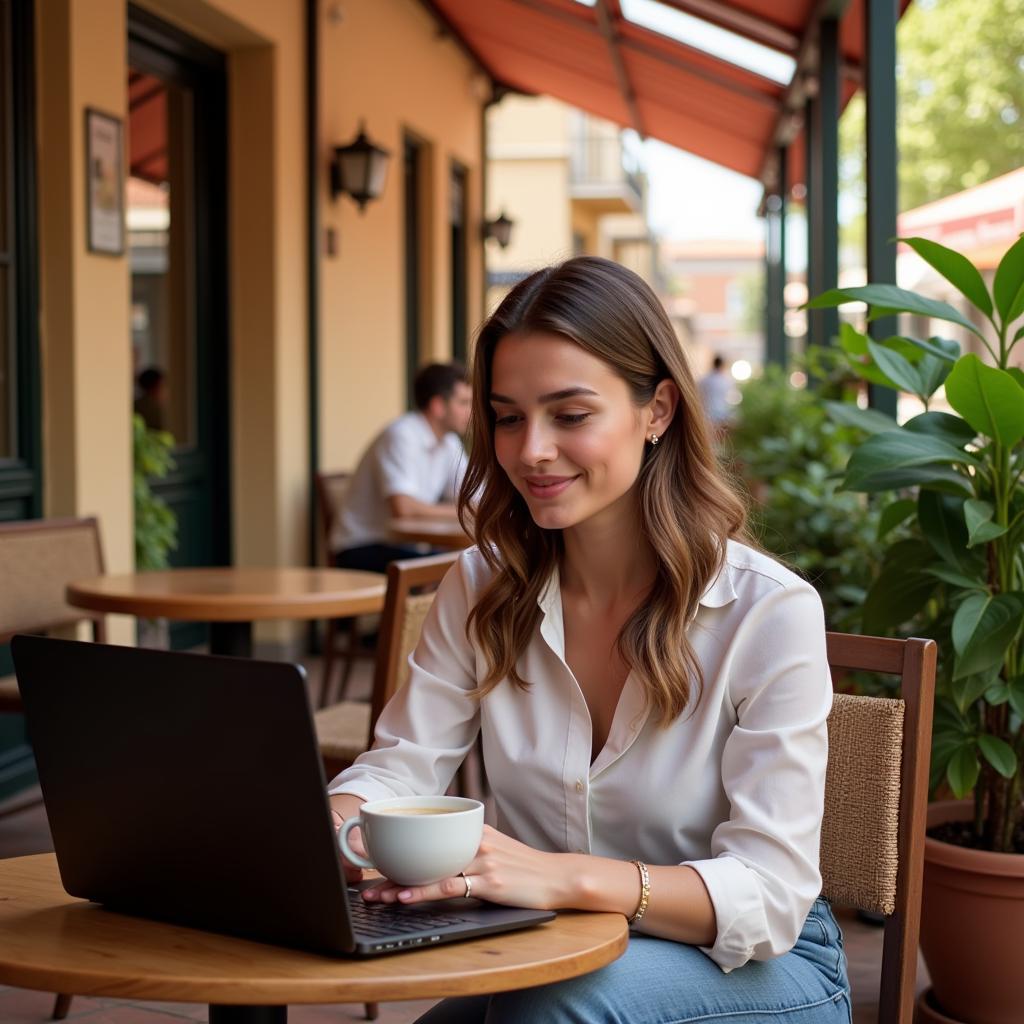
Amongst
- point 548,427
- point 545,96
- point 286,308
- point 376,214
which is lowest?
point 548,427

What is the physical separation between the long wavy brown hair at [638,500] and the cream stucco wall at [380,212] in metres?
5.30

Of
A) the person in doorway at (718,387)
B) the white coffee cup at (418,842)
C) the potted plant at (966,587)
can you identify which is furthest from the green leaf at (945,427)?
the person in doorway at (718,387)

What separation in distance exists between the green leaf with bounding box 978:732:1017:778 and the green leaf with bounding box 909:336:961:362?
68 centimetres

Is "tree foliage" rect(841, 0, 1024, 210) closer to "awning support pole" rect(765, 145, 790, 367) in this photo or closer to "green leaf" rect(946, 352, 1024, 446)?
"awning support pole" rect(765, 145, 790, 367)

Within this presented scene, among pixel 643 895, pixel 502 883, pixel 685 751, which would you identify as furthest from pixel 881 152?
pixel 502 883

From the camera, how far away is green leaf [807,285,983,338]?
8.09 ft

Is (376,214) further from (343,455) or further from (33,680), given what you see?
(33,680)

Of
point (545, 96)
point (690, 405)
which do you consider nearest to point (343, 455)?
point (545, 96)

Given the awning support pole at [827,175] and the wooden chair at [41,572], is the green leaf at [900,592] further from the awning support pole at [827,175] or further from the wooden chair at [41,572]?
the awning support pole at [827,175]

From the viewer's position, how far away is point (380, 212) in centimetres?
815

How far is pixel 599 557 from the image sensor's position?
180 cm

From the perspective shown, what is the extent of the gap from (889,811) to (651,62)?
795cm

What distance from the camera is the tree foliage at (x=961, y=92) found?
19203 mm

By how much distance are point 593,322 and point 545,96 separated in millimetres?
10492
